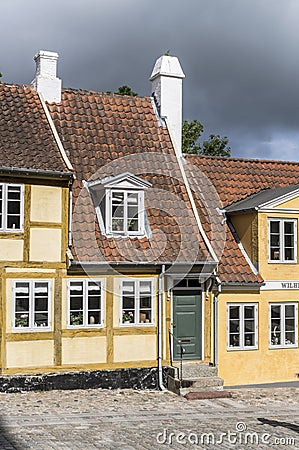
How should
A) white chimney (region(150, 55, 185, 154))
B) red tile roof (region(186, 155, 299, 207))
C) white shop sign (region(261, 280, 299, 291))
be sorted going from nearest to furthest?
1. white shop sign (region(261, 280, 299, 291))
2. red tile roof (region(186, 155, 299, 207))
3. white chimney (region(150, 55, 185, 154))

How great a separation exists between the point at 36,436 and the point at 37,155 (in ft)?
24.9

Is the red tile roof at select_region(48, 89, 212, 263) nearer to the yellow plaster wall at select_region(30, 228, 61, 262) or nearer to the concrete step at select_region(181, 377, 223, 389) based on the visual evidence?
the yellow plaster wall at select_region(30, 228, 61, 262)

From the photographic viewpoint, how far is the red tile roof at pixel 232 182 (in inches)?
770

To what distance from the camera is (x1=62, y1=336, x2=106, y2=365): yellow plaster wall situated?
17.4m

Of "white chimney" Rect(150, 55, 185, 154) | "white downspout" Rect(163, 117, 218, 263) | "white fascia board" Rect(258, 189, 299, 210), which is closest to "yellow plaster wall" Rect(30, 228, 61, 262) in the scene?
"white downspout" Rect(163, 117, 218, 263)

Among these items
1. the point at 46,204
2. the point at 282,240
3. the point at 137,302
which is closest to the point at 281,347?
the point at 282,240

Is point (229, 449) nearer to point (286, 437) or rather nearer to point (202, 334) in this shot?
point (286, 437)

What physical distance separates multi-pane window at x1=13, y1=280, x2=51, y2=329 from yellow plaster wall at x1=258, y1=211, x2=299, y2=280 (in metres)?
6.02

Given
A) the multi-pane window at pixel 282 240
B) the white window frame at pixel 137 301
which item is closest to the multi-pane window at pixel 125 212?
the white window frame at pixel 137 301

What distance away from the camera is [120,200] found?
60.6 ft

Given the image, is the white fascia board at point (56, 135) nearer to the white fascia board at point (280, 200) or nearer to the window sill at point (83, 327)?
the window sill at point (83, 327)

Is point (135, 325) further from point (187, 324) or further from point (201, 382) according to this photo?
point (201, 382)

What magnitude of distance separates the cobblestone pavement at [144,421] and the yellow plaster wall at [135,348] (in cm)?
86


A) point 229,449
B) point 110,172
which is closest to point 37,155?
point 110,172
